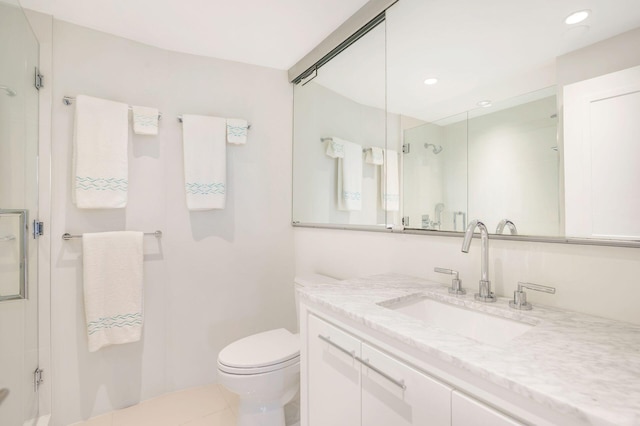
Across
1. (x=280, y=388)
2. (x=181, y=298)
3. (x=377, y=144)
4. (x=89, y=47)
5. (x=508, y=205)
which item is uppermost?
(x=89, y=47)

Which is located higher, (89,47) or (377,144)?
(89,47)

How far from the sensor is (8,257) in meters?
1.32

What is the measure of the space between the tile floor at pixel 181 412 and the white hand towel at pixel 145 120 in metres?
1.64

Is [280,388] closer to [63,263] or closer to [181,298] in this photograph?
[181,298]

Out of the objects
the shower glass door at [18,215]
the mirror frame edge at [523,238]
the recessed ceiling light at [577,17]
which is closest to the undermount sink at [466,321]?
the mirror frame edge at [523,238]

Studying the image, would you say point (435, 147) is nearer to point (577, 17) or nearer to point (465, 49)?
point (465, 49)

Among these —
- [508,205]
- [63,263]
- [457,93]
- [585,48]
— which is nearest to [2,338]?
[63,263]

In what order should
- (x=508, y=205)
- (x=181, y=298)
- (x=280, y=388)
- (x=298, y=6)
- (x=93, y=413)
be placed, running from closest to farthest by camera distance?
(x=508, y=205) < (x=280, y=388) < (x=298, y=6) < (x=93, y=413) < (x=181, y=298)

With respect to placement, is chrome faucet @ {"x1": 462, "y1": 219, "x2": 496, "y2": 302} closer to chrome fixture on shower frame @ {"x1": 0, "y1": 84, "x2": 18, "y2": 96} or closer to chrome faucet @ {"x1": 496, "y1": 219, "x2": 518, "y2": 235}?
chrome faucet @ {"x1": 496, "y1": 219, "x2": 518, "y2": 235}

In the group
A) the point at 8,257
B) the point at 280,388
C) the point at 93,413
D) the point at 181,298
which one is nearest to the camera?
the point at 8,257

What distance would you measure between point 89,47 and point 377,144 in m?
1.75

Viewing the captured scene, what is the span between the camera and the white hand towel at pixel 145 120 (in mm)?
1781

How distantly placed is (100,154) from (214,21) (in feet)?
3.22

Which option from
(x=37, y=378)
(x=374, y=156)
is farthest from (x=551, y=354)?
(x=37, y=378)
